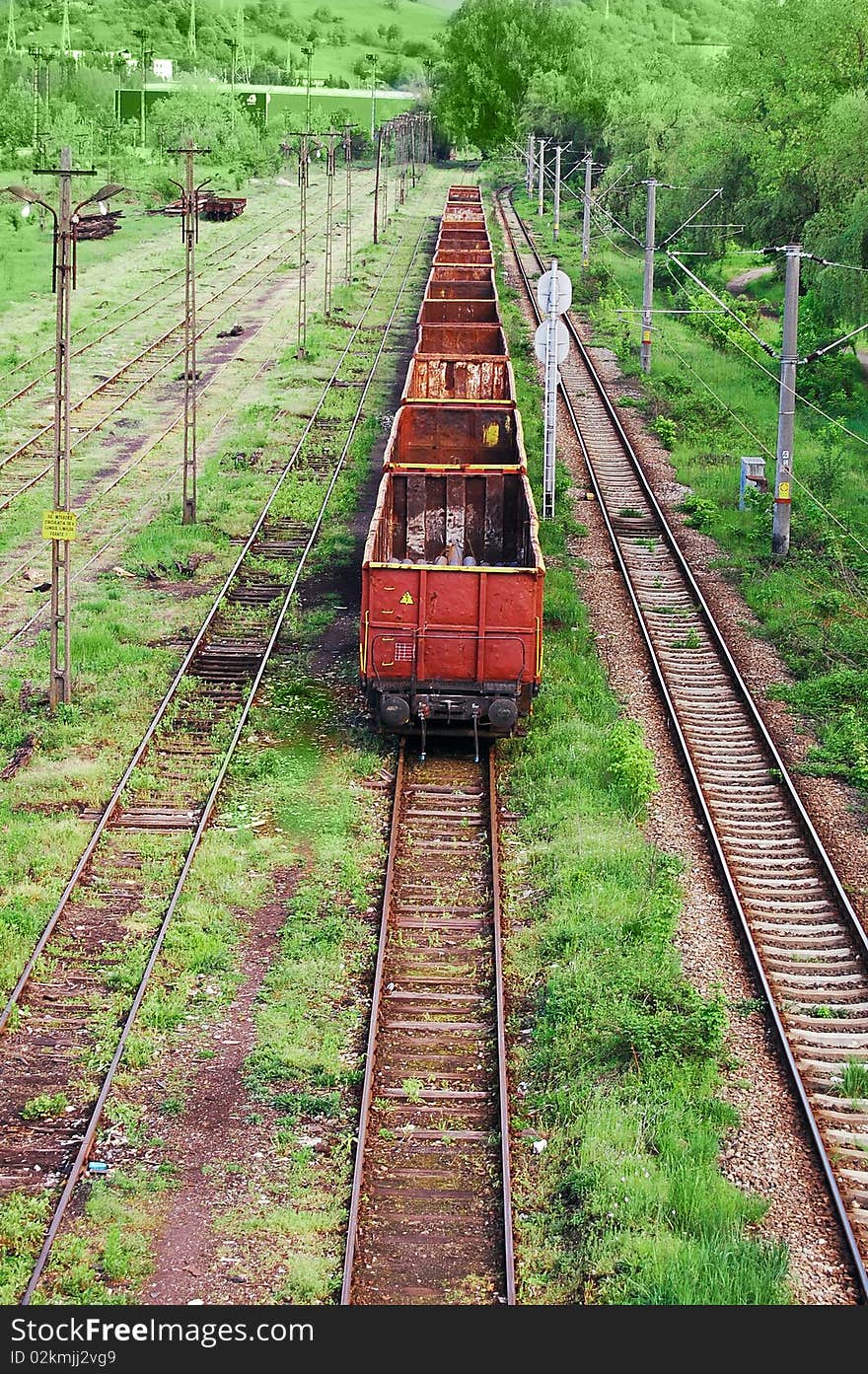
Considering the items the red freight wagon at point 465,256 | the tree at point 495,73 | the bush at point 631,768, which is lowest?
the bush at point 631,768

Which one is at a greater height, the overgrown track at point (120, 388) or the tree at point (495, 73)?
the tree at point (495, 73)

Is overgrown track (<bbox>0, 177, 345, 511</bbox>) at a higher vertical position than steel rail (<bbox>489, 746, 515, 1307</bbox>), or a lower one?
higher

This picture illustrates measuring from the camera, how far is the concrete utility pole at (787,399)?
88.0 feet

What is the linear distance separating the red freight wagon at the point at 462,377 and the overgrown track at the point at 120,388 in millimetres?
8262

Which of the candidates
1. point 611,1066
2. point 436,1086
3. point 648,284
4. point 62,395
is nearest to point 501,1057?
point 436,1086

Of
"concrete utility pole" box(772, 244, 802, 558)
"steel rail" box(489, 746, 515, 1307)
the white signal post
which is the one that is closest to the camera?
"steel rail" box(489, 746, 515, 1307)

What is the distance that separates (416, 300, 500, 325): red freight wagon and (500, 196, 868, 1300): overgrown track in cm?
1372

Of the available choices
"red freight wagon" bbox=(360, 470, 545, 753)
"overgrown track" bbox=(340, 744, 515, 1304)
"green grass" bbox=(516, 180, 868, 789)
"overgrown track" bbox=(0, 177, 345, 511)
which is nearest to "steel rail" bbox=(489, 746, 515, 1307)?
"overgrown track" bbox=(340, 744, 515, 1304)

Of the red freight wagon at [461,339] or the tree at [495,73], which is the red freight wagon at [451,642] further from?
the tree at [495,73]

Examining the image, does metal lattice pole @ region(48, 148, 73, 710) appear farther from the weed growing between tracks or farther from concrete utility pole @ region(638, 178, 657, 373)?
concrete utility pole @ region(638, 178, 657, 373)

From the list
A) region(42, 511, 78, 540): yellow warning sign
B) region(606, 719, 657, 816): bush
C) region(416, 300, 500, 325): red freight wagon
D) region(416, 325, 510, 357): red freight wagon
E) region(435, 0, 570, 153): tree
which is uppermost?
region(435, 0, 570, 153): tree

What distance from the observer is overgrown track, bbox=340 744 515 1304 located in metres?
10.3

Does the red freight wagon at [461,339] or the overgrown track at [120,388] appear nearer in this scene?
the overgrown track at [120,388]

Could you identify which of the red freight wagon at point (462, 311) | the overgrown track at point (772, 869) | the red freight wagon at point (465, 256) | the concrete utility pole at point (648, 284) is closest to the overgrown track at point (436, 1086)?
the overgrown track at point (772, 869)
